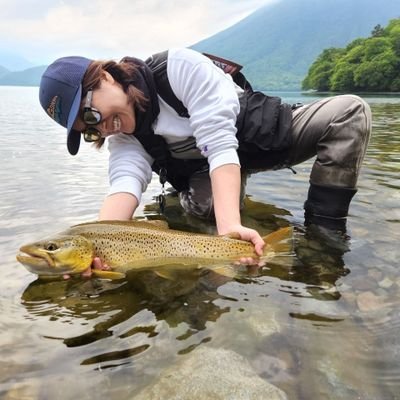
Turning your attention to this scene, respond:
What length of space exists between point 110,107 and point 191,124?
600 mm

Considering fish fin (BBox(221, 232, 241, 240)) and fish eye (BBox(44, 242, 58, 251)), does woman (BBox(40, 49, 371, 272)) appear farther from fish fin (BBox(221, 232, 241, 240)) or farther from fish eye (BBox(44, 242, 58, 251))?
fish eye (BBox(44, 242, 58, 251))

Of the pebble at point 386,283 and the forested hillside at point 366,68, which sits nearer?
the pebble at point 386,283

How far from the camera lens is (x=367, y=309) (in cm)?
242

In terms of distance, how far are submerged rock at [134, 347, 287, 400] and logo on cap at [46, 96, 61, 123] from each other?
6.35ft

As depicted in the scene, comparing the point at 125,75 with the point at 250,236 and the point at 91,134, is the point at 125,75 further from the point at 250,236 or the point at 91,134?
the point at 250,236

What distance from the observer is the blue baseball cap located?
9.78ft

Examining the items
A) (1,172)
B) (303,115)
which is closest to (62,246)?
(303,115)

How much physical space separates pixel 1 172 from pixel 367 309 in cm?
674

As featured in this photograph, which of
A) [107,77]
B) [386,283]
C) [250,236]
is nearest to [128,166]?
[107,77]

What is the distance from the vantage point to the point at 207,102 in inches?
130

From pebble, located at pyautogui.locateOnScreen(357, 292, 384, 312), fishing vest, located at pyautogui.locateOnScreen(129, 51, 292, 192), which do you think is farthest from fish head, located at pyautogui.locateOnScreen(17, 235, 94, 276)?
pebble, located at pyautogui.locateOnScreen(357, 292, 384, 312)

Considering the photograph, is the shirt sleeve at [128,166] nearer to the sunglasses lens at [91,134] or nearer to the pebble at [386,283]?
the sunglasses lens at [91,134]

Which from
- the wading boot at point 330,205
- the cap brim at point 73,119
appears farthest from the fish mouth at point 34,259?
the wading boot at point 330,205

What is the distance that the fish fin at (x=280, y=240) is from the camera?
2951 millimetres
